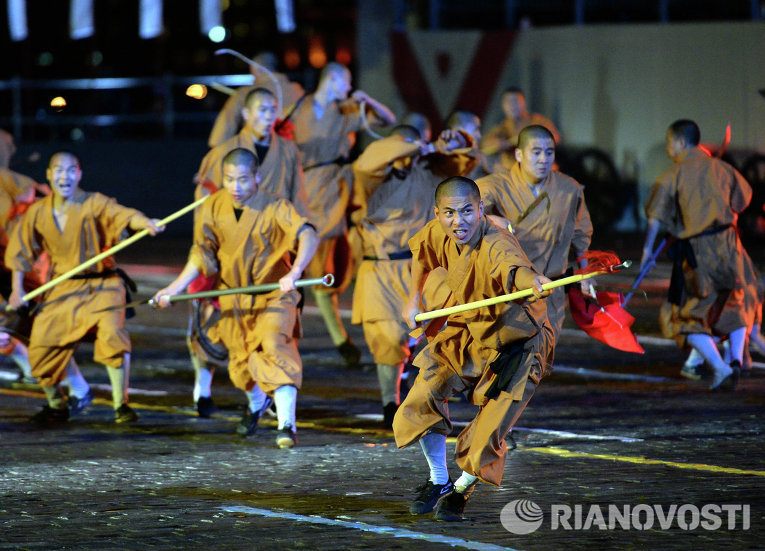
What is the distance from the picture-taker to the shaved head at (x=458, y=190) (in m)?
6.94

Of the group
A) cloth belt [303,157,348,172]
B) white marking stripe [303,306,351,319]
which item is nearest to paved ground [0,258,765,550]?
cloth belt [303,157,348,172]

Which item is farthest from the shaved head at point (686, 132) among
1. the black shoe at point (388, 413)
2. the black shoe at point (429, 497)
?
the black shoe at point (429, 497)

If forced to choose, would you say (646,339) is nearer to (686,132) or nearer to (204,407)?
(686,132)

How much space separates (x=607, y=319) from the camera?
26.4 feet

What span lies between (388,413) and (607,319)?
186 centimetres

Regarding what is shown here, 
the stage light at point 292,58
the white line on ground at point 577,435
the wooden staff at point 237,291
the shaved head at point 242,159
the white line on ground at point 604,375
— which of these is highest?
the stage light at point 292,58

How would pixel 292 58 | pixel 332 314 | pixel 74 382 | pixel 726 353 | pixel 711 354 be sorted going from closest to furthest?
pixel 74 382
pixel 711 354
pixel 726 353
pixel 332 314
pixel 292 58

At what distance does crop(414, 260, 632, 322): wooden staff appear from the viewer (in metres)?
6.66

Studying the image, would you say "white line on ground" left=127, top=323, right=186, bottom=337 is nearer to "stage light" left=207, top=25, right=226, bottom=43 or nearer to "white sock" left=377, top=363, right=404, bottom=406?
"white sock" left=377, top=363, right=404, bottom=406

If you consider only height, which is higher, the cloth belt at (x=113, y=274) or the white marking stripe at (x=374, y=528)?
the cloth belt at (x=113, y=274)

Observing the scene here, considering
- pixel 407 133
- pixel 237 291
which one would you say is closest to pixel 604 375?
pixel 407 133

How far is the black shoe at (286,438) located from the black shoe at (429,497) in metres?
1.74

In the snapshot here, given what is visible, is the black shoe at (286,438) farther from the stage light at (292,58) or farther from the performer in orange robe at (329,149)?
the stage light at (292,58)

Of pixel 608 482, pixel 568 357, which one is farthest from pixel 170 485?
pixel 568 357
